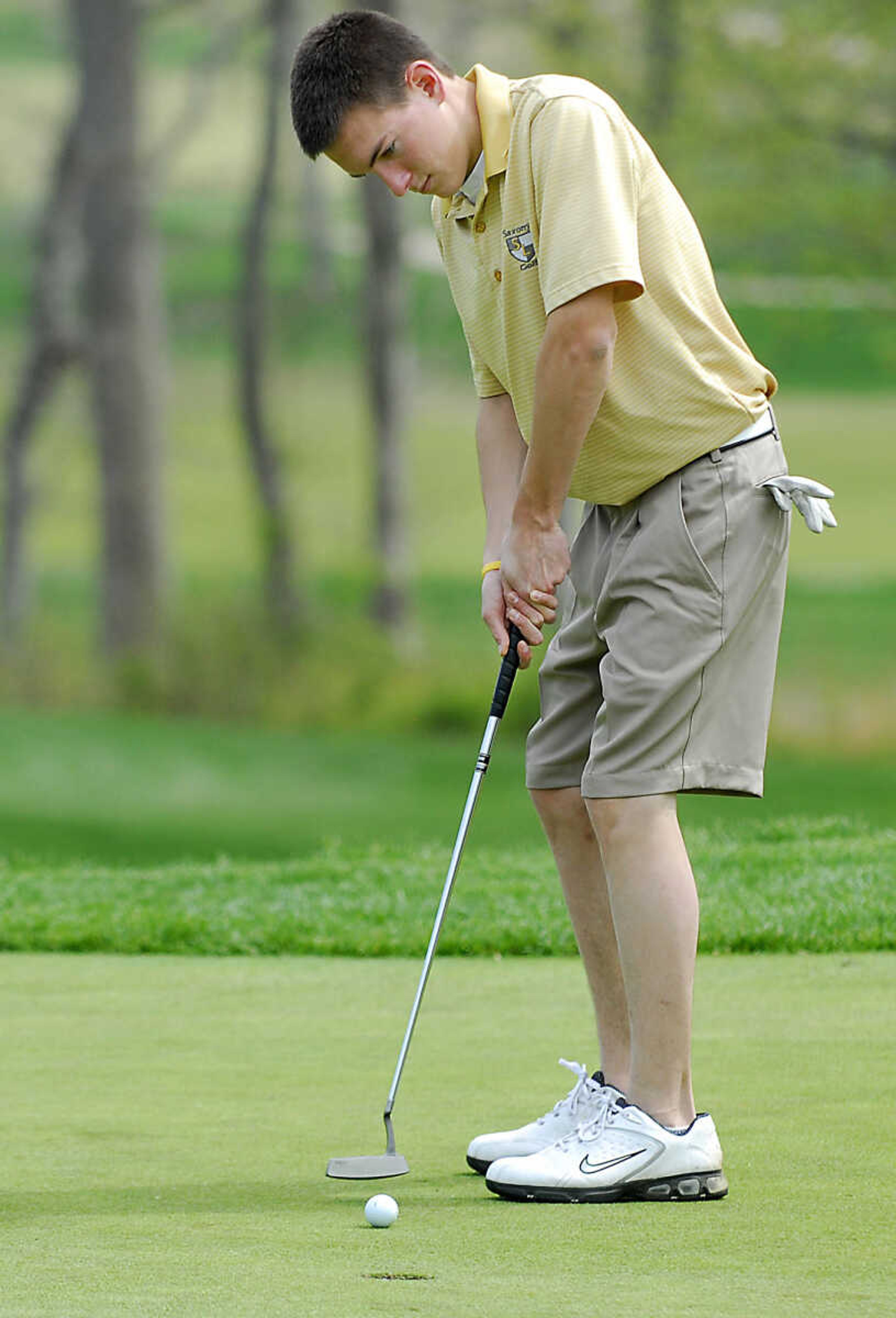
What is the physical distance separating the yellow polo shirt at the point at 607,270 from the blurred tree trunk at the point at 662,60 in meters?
9.99

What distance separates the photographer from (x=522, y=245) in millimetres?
2457

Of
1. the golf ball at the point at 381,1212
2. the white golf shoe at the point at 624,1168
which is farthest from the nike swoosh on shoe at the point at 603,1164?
the golf ball at the point at 381,1212

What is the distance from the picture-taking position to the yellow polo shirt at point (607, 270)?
236 centimetres

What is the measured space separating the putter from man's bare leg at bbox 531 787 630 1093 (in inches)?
3.6

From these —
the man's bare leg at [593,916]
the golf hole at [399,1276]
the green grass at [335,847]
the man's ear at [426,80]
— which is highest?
the man's ear at [426,80]

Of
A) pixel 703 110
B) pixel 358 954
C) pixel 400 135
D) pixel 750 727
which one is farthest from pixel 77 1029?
pixel 703 110

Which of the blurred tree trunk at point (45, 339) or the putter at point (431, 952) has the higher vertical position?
the blurred tree trunk at point (45, 339)

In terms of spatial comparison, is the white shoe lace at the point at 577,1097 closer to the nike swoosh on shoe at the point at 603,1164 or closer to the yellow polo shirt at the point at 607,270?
the nike swoosh on shoe at the point at 603,1164

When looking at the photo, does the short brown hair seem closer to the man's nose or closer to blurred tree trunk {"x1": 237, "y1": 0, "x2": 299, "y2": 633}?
the man's nose

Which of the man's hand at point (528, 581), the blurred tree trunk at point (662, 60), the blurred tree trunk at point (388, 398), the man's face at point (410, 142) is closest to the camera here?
the man's face at point (410, 142)

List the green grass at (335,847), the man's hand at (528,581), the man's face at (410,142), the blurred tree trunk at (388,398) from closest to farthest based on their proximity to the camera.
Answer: the man's face at (410,142)
the man's hand at (528,581)
the green grass at (335,847)
the blurred tree trunk at (388,398)

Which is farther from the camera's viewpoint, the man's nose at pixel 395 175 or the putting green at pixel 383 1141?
the man's nose at pixel 395 175

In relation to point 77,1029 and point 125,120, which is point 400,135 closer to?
point 77,1029

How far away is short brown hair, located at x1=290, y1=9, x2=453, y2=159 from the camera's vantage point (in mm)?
2422
